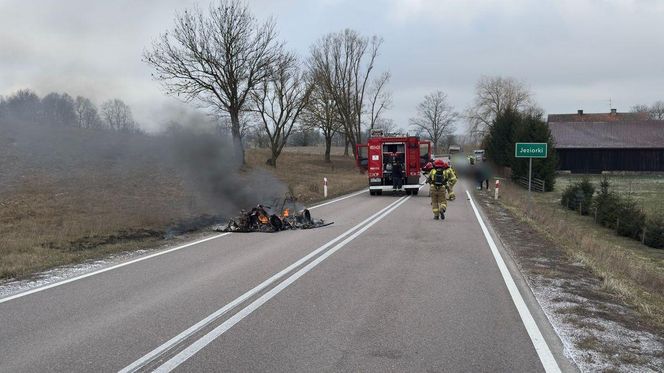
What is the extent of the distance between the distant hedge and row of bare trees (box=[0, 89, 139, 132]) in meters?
20.3

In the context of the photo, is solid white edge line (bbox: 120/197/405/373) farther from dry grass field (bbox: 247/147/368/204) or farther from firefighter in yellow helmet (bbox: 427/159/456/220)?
dry grass field (bbox: 247/147/368/204)

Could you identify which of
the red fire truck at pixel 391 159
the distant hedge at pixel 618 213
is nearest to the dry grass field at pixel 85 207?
the red fire truck at pixel 391 159

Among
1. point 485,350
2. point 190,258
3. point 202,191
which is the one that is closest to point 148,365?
point 485,350

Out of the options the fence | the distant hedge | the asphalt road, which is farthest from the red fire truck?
the asphalt road

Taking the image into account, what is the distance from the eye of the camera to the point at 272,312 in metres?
6.02

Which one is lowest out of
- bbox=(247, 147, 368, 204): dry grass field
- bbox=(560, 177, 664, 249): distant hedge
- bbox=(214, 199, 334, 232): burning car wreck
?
bbox=(560, 177, 664, 249): distant hedge

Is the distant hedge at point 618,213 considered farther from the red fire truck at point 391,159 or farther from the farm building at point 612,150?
the farm building at point 612,150

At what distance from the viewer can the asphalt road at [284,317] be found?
4.57 m

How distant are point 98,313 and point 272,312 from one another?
1.92 m

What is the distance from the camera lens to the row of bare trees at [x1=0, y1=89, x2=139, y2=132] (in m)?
17.6

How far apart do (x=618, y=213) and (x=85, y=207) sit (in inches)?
880

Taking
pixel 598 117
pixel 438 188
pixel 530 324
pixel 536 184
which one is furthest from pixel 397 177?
pixel 598 117

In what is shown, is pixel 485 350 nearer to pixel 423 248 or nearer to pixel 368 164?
pixel 423 248

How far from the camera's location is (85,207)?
54.6 ft
